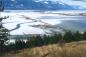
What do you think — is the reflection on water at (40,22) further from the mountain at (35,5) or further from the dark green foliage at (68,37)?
the dark green foliage at (68,37)

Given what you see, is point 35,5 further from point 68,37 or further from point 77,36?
point 77,36

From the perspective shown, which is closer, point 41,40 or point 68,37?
point 41,40

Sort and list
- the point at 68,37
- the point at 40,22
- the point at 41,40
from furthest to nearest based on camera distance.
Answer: the point at 40,22 < the point at 68,37 < the point at 41,40

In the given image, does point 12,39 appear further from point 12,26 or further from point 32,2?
point 32,2

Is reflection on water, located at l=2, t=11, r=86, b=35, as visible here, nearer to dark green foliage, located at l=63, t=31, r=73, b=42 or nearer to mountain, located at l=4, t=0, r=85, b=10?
mountain, located at l=4, t=0, r=85, b=10

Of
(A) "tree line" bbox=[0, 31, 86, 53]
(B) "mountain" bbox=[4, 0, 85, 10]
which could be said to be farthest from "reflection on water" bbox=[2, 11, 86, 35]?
(A) "tree line" bbox=[0, 31, 86, 53]

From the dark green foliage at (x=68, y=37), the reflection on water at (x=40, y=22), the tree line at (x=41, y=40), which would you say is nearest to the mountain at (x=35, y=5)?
the reflection on water at (x=40, y=22)

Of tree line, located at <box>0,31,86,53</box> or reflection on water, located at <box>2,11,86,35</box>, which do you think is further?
reflection on water, located at <box>2,11,86,35</box>

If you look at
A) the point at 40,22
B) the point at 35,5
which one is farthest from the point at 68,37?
the point at 35,5
